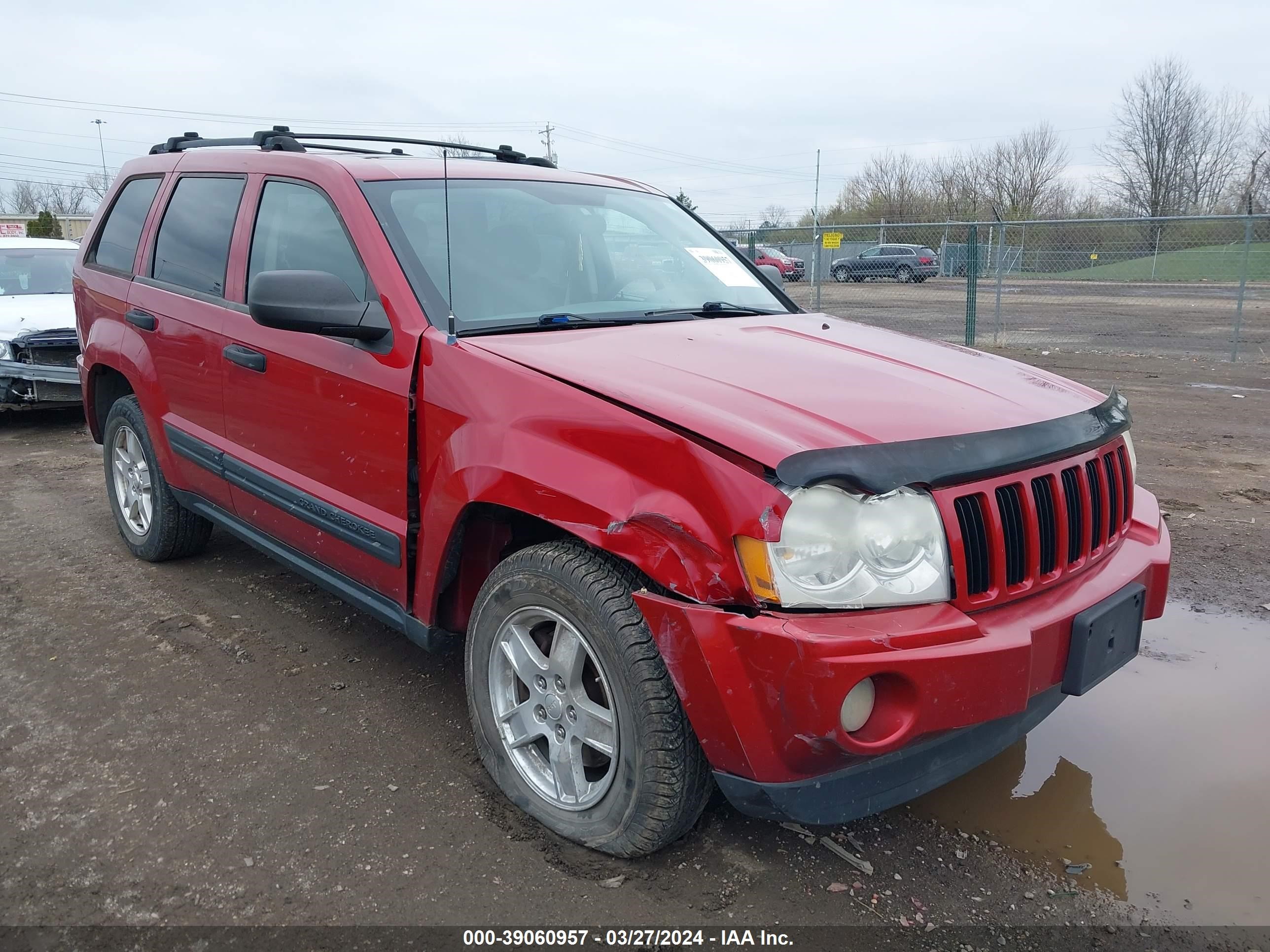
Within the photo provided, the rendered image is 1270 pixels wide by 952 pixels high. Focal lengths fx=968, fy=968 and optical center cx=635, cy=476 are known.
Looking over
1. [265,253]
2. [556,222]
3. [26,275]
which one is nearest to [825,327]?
[556,222]

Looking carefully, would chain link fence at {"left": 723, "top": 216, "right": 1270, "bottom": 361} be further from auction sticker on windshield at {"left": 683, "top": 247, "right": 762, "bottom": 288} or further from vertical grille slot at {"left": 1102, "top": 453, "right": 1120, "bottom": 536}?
vertical grille slot at {"left": 1102, "top": 453, "right": 1120, "bottom": 536}

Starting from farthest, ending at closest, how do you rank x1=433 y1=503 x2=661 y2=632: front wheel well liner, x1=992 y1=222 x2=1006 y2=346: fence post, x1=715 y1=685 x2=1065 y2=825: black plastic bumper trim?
1. x1=992 y1=222 x2=1006 y2=346: fence post
2. x1=433 y1=503 x2=661 y2=632: front wheel well liner
3. x1=715 y1=685 x2=1065 y2=825: black plastic bumper trim

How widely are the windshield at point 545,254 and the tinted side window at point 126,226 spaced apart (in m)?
1.93

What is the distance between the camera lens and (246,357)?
11.4 feet

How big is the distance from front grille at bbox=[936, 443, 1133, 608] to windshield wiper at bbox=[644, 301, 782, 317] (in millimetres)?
1352

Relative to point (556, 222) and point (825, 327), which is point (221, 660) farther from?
point (825, 327)

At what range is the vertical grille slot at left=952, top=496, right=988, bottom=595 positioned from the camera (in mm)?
2160

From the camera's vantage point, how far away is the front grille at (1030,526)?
2172 mm

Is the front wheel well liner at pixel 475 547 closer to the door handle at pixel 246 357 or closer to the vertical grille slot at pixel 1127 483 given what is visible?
the door handle at pixel 246 357

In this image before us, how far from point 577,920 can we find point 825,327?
83.8 inches

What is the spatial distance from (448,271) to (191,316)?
1442 mm

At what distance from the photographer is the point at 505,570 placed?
2574 millimetres

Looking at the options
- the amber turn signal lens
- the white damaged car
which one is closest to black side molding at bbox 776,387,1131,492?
the amber turn signal lens

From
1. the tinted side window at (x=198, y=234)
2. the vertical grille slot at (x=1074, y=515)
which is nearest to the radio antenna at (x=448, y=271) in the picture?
the tinted side window at (x=198, y=234)
